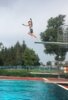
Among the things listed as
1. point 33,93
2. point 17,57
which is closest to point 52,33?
point 17,57

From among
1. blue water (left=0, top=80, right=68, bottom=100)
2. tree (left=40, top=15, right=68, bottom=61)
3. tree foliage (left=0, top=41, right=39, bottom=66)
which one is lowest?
blue water (left=0, top=80, right=68, bottom=100)

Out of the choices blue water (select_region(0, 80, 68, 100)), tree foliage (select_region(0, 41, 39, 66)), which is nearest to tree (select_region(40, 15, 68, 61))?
tree foliage (select_region(0, 41, 39, 66))

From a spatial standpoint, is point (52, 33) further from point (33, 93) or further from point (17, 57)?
point (33, 93)

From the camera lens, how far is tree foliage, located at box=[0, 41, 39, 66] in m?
94.6

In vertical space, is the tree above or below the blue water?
above

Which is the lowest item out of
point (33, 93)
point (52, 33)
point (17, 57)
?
point (33, 93)

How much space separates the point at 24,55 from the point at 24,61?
135 cm

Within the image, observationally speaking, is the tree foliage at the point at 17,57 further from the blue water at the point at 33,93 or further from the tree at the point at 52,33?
the blue water at the point at 33,93

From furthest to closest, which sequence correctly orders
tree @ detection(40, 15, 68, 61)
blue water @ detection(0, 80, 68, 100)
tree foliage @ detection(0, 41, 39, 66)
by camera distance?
tree foliage @ detection(0, 41, 39, 66), tree @ detection(40, 15, 68, 61), blue water @ detection(0, 80, 68, 100)

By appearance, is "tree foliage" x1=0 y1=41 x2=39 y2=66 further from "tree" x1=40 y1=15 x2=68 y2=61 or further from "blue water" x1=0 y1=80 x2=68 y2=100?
"blue water" x1=0 y1=80 x2=68 y2=100

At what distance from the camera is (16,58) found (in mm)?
95062

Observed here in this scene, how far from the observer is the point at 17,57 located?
312 feet

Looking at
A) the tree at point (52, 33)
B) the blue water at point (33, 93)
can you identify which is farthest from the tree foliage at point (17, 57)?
the blue water at point (33, 93)

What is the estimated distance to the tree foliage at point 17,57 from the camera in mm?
94562
